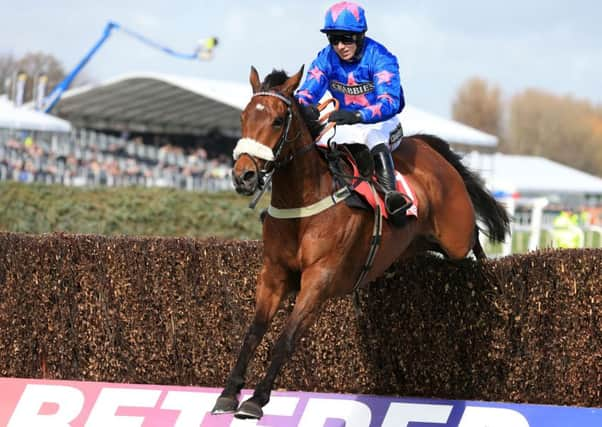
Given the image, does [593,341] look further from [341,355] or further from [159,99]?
[159,99]

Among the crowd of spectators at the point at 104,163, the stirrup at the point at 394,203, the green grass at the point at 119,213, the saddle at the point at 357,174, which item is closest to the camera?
the saddle at the point at 357,174

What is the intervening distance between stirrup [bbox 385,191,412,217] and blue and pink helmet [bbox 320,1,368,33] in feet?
3.01

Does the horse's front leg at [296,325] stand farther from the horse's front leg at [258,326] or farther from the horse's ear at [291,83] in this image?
the horse's ear at [291,83]

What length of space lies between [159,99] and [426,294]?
20.9 metres

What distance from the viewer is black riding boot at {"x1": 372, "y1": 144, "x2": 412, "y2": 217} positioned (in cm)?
530

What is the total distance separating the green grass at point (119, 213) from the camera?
13883 millimetres

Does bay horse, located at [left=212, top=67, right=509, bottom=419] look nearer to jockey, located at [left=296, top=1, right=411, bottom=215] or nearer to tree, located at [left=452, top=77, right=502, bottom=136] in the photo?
jockey, located at [left=296, top=1, right=411, bottom=215]

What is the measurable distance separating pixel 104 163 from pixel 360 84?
1875 cm

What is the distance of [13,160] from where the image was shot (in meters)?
20.5

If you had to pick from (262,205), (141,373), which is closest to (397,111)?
(141,373)

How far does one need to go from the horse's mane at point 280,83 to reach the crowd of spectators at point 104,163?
15072mm

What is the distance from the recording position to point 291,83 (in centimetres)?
482

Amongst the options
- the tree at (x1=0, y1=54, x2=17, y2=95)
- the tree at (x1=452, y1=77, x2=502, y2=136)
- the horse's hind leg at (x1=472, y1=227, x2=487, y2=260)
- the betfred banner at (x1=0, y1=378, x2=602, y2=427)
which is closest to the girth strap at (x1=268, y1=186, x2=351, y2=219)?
the betfred banner at (x1=0, y1=378, x2=602, y2=427)

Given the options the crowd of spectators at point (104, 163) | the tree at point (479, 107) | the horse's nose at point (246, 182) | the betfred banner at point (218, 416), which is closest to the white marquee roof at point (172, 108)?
the crowd of spectators at point (104, 163)
